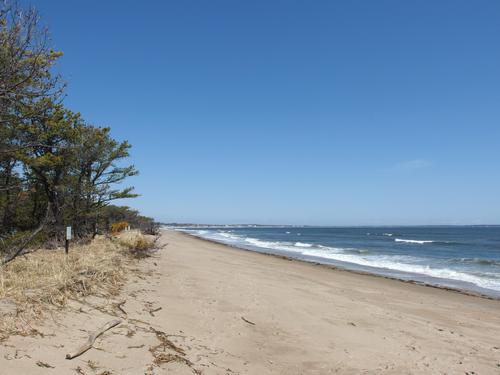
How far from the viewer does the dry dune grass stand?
4.46 metres

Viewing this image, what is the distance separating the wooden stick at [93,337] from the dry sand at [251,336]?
57 millimetres

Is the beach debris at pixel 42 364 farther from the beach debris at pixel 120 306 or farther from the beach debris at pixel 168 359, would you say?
the beach debris at pixel 120 306

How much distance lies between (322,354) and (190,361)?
79.8 inches

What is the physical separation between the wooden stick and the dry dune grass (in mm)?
612

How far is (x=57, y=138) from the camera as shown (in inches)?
545

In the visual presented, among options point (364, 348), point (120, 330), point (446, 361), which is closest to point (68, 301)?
point (120, 330)

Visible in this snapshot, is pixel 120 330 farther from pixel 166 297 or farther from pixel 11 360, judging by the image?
pixel 166 297

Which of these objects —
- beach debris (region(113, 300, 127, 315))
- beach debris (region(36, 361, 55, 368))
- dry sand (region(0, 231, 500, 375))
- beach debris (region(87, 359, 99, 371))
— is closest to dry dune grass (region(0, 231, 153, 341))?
dry sand (region(0, 231, 500, 375))

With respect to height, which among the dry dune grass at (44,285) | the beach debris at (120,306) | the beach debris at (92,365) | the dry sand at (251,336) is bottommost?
the dry sand at (251,336)

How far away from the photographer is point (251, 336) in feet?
19.7

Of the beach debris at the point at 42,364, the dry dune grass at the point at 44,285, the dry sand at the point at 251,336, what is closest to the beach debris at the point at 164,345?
→ the dry sand at the point at 251,336

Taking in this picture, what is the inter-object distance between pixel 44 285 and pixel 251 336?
322cm

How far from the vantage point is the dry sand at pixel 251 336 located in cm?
421

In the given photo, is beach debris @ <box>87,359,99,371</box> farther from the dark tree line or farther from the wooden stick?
the dark tree line
